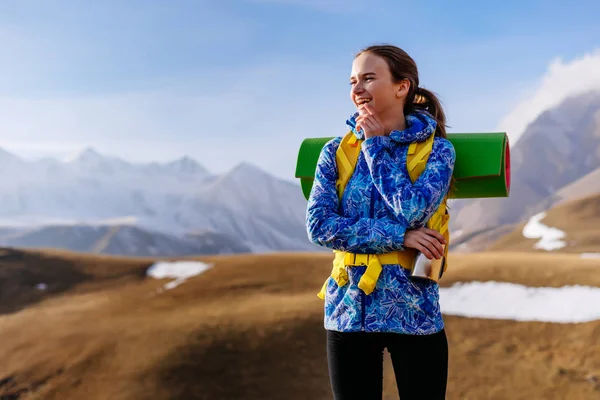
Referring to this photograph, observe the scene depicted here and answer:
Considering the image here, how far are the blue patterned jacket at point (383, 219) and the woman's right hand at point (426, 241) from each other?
0.04m

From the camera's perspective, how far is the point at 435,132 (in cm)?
283

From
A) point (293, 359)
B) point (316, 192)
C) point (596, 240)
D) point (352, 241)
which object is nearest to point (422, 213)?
point (352, 241)

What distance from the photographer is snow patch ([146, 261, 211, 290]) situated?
2352 cm

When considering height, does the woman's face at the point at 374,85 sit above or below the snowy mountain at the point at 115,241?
above

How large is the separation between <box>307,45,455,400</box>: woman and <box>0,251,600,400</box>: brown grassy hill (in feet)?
32.0

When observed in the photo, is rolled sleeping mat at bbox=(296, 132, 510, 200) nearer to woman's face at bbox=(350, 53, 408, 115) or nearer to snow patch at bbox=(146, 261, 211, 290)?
woman's face at bbox=(350, 53, 408, 115)

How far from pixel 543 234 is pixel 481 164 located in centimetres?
6042

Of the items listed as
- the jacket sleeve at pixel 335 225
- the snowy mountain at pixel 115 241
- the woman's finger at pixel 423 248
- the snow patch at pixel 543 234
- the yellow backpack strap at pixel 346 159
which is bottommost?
the snowy mountain at pixel 115 241

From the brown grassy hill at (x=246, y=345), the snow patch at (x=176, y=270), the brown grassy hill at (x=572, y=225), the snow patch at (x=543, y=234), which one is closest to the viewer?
the brown grassy hill at (x=246, y=345)

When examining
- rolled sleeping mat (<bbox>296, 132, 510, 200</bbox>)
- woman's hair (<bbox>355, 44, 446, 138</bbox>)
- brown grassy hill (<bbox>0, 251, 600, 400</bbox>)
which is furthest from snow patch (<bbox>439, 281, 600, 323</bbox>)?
woman's hair (<bbox>355, 44, 446, 138</bbox>)

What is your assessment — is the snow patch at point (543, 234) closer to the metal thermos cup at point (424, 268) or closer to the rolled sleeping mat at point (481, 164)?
the rolled sleeping mat at point (481, 164)

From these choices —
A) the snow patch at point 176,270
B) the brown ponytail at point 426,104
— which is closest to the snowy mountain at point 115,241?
the snow patch at point 176,270

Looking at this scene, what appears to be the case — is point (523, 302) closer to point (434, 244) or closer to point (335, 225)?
point (434, 244)

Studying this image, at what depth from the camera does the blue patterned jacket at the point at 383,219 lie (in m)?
2.52
